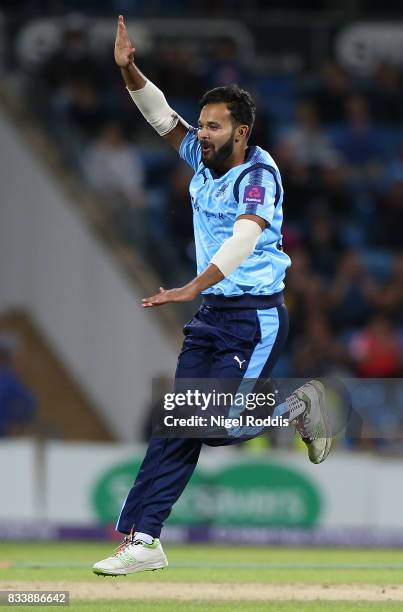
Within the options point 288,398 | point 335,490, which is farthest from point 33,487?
point 288,398

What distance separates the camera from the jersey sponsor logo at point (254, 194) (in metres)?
8.47

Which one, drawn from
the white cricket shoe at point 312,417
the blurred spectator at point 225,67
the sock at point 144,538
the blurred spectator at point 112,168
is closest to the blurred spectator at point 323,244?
the blurred spectator at point 112,168

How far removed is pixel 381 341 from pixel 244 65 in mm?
5700

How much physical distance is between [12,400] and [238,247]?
28.3 ft

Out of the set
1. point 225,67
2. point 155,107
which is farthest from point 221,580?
point 225,67

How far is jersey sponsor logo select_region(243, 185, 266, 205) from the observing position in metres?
8.47

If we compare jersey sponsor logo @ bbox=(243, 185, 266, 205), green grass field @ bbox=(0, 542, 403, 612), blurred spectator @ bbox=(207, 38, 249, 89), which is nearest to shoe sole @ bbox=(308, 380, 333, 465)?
green grass field @ bbox=(0, 542, 403, 612)

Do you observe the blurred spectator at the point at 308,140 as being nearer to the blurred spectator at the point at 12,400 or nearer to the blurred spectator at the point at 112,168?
the blurred spectator at the point at 112,168

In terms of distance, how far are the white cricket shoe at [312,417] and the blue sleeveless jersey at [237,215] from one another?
0.64 metres

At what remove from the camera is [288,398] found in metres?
8.97

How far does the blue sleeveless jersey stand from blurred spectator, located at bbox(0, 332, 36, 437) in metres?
7.87

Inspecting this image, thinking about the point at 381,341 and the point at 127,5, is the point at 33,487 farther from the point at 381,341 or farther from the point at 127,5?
the point at 127,5

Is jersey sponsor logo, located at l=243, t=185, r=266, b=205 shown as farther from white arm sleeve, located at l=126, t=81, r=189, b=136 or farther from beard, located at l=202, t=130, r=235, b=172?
white arm sleeve, located at l=126, t=81, r=189, b=136

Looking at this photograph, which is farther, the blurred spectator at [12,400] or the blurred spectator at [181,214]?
the blurred spectator at [181,214]
